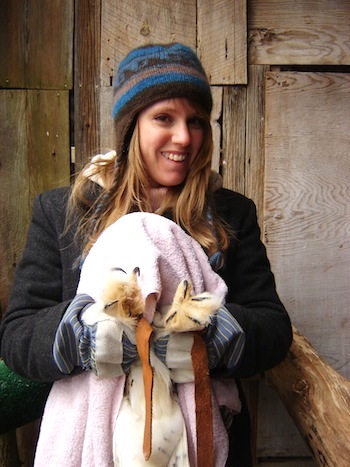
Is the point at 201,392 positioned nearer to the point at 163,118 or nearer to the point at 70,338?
the point at 70,338

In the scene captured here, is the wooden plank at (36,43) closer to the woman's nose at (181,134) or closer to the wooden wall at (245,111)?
the wooden wall at (245,111)

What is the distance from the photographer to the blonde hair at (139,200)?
1.25m

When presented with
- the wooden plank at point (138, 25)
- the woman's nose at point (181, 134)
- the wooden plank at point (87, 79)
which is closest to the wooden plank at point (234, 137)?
the wooden plank at point (138, 25)

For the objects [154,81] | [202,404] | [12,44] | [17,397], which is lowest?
[17,397]

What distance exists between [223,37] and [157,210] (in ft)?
2.96

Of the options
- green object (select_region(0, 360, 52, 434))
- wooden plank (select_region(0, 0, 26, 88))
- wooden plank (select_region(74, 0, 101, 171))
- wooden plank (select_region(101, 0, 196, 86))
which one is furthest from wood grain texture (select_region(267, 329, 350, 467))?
wooden plank (select_region(0, 0, 26, 88))

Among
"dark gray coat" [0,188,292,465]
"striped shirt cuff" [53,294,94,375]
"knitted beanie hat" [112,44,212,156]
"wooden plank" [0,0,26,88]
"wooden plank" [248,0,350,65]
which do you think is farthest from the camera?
"wooden plank" [248,0,350,65]

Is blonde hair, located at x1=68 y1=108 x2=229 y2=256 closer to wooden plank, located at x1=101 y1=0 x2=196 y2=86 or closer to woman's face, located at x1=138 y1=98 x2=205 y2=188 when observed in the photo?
woman's face, located at x1=138 y1=98 x2=205 y2=188

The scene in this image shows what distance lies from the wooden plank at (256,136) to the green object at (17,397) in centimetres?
104

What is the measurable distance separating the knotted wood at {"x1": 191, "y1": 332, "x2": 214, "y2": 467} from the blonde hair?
31 centimetres

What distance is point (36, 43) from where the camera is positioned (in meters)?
1.79

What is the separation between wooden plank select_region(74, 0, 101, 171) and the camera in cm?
182

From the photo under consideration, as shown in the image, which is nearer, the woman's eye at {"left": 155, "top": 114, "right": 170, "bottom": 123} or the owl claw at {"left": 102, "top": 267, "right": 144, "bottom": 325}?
the owl claw at {"left": 102, "top": 267, "right": 144, "bottom": 325}

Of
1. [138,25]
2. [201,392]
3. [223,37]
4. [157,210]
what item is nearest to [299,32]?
[223,37]
